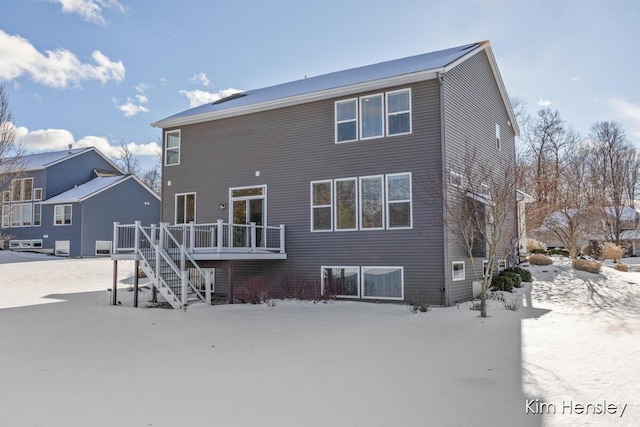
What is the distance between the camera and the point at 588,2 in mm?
13500

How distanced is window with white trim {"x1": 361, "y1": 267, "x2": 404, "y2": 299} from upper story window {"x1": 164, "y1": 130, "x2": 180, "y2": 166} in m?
8.78

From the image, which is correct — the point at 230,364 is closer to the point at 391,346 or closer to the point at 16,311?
the point at 391,346

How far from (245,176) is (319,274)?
4.41m

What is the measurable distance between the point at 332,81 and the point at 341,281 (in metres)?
7.36

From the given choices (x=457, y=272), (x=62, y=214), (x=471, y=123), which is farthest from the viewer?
(x=62, y=214)

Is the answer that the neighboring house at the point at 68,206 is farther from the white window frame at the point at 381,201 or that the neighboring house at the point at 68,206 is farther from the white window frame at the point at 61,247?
the white window frame at the point at 381,201

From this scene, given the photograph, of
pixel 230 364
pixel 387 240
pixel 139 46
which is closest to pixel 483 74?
pixel 387 240

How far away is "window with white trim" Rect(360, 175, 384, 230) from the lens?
14.4 meters

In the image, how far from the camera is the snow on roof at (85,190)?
1178 inches

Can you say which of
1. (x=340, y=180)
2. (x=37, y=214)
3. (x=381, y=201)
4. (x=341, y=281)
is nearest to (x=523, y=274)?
(x=381, y=201)

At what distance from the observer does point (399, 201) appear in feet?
46.2

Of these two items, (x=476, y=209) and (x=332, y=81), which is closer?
(x=476, y=209)

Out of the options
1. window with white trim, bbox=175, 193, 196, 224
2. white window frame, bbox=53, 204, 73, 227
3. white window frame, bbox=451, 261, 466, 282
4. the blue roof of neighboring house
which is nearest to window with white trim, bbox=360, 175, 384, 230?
white window frame, bbox=451, 261, 466, 282

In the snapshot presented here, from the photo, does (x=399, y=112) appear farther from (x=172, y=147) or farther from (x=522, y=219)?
(x=522, y=219)
